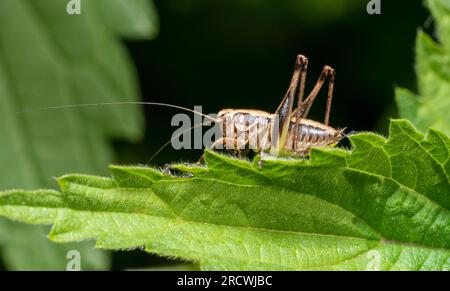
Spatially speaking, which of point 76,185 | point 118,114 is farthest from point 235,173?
point 118,114

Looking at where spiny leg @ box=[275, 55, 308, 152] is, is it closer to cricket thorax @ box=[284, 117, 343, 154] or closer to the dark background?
cricket thorax @ box=[284, 117, 343, 154]

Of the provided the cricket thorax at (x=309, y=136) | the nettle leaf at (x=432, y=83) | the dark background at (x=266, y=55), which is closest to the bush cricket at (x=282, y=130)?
the cricket thorax at (x=309, y=136)

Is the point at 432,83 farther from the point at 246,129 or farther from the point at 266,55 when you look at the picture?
the point at 266,55

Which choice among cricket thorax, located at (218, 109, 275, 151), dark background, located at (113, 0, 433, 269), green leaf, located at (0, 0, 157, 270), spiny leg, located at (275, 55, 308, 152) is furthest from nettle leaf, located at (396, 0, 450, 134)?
dark background, located at (113, 0, 433, 269)

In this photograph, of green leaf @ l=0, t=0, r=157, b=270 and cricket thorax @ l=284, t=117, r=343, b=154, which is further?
green leaf @ l=0, t=0, r=157, b=270

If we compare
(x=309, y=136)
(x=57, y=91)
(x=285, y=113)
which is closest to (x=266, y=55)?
(x=57, y=91)

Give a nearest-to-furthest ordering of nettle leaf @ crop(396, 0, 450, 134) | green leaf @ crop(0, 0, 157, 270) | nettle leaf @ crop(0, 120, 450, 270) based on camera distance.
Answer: nettle leaf @ crop(0, 120, 450, 270)
nettle leaf @ crop(396, 0, 450, 134)
green leaf @ crop(0, 0, 157, 270)
